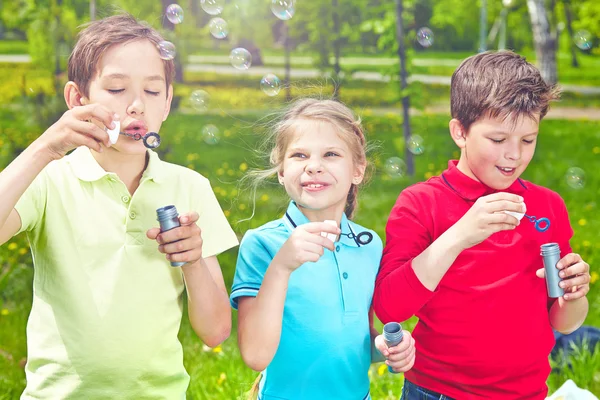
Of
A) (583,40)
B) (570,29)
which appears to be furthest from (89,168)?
(570,29)

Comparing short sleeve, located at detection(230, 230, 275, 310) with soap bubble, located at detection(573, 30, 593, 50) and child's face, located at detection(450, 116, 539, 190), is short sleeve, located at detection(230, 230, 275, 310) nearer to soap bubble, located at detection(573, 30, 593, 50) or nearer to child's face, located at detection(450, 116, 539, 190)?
child's face, located at detection(450, 116, 539, 190)

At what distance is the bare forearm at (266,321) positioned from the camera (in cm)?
188

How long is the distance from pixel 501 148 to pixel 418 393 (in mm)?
737

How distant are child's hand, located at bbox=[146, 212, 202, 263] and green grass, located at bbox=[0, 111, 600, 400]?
15.3 inches

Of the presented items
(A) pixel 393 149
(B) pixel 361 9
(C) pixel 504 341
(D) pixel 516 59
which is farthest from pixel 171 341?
(B) pixel 361 9

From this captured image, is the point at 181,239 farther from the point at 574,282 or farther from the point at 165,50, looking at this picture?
the point at 574,282

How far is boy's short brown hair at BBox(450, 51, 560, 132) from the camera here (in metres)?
2.15

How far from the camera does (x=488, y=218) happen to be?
1948mm

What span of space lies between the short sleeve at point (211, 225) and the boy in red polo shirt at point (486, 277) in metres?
0.44

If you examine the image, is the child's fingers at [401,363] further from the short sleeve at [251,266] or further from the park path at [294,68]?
the park path at [294,68]

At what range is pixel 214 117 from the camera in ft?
32.1

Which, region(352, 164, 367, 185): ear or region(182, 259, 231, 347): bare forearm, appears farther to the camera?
region(352, 164, 367, 185): ear

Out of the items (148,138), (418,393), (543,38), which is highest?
(543,38)

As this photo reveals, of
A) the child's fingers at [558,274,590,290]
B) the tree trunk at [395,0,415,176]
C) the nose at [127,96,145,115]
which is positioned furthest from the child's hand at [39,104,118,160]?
the tree trunk at [395,0,415,176]
